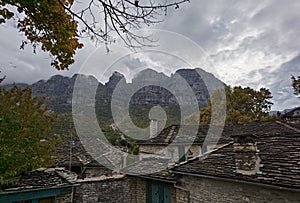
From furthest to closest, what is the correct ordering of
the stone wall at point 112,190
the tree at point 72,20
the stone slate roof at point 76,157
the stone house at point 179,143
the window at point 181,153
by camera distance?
the stone house at point 179,143 < the window at point 181,153 < the stone slate roof at point 76,157 < the stone wall at point 112,190 < the tree at point 72,20

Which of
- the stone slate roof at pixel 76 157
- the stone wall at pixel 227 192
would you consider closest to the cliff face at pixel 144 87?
the stone slate roof at pixel 76 157

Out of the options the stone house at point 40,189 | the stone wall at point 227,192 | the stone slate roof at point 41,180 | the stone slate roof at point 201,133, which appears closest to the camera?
the stone wall at point 227,192

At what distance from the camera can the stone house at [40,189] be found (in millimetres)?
6305

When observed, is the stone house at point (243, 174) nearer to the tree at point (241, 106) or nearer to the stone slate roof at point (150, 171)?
the stone slate roof at point (150, 171)

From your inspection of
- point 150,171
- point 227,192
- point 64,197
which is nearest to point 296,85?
point 150,171

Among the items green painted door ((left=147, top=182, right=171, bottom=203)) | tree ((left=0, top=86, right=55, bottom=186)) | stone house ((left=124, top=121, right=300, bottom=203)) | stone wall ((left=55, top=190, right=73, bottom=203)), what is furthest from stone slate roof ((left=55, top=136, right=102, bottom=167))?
stone house ((left=124, top=121, right=300, bottom=203))

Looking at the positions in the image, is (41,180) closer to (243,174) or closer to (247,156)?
(243,174)

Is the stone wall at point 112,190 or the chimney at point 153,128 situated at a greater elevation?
the chimney at point 153,128

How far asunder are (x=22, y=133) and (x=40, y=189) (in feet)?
5.82

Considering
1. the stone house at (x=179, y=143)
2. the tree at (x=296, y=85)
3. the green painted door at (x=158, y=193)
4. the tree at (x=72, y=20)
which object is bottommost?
the green painted door at (x=158, y=193)

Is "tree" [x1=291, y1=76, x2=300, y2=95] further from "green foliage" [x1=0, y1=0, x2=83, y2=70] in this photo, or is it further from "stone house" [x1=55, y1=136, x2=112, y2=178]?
"green foliage" [x1=0, y1=0, x2=83, y2=70]

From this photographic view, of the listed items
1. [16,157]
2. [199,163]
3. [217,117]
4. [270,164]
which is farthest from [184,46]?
[217,117]

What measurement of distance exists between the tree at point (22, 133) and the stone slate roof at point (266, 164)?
15.2ft

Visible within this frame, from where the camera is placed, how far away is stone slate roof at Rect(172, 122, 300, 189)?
5.13 meters
